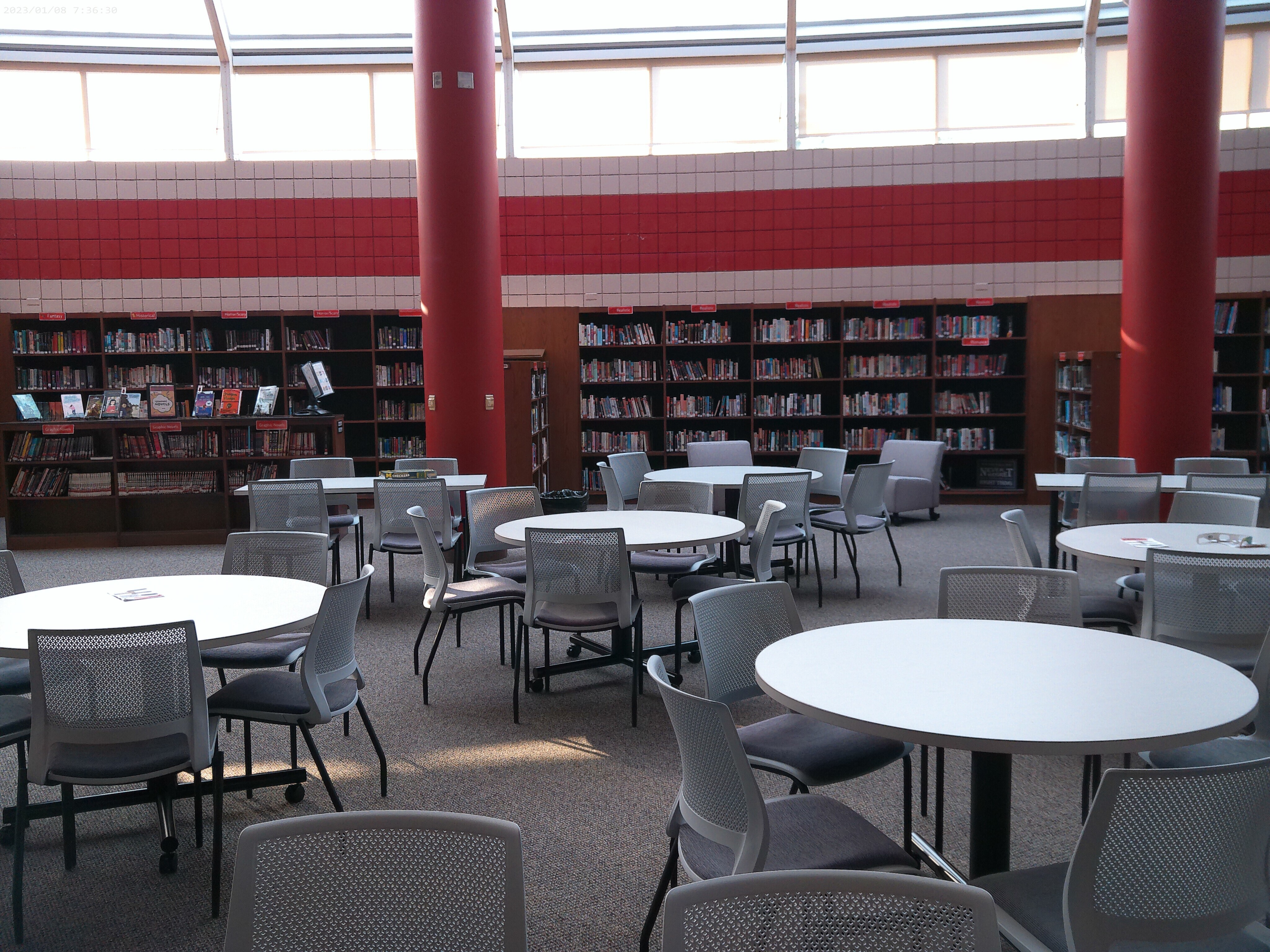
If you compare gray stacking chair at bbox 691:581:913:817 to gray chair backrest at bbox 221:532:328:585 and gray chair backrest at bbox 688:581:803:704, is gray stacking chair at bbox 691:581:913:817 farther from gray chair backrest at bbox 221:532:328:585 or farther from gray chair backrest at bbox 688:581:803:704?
gray chair backrest at bbox 221:532:328:585

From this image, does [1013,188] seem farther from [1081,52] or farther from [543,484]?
[543,484]

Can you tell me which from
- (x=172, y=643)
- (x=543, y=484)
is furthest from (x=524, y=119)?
(x=172, y=643)

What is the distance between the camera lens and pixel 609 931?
2613 mm

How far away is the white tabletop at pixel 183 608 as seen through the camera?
2848 millimetres

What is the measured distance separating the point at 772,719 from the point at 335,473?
497 cm

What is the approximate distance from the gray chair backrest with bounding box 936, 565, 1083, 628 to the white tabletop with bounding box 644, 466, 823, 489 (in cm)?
247

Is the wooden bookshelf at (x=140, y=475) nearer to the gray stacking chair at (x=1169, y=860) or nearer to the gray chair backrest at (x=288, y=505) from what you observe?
the gray chair backrest at (x=288, y=505)

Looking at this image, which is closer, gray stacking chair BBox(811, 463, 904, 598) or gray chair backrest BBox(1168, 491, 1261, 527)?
gray chair backrest BBox(1168, 491, 1261, 527)

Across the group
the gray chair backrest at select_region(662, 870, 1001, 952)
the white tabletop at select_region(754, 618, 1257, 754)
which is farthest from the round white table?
the gray chair backrest at select_region(662, 870, 1001, 952)

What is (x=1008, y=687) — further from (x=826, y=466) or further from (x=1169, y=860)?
(x=826, y=466)

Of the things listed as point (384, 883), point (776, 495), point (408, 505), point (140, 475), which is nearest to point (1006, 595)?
point (384, 883)

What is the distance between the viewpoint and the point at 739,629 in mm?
2818

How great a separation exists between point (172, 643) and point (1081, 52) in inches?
435

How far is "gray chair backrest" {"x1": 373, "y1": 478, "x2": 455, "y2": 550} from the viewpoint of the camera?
19.0ft
